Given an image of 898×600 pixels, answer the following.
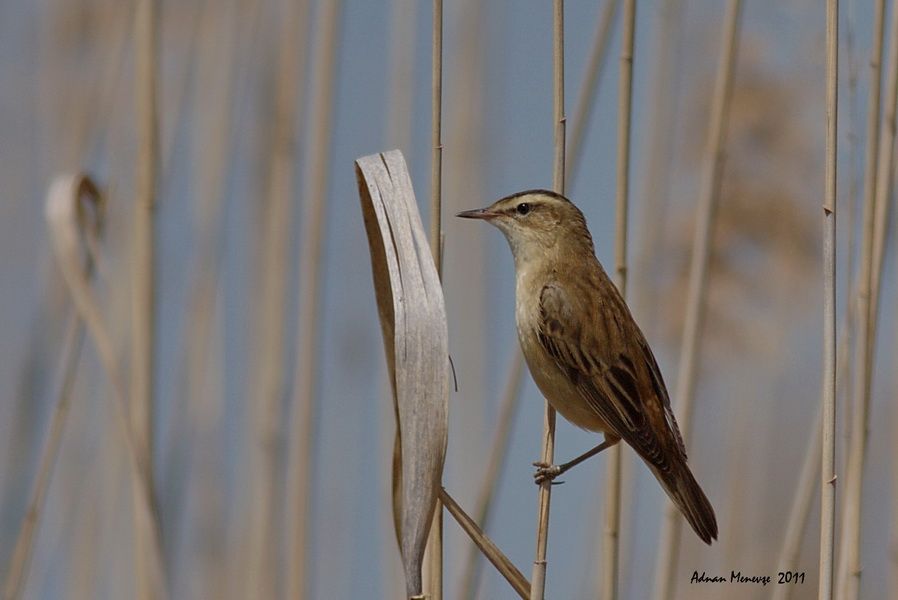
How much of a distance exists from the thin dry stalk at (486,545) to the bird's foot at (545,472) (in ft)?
0.64

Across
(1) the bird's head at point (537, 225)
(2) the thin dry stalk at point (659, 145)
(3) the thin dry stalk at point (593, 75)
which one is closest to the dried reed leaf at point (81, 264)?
(1) the bird's head at point (537, 225)

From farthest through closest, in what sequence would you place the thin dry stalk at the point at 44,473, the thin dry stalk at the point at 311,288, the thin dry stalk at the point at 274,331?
the thin dry stalk at the point at 274,331 → the thin dry stalk at the point at 311,288 → the thin dry stalk at the point at 44,473

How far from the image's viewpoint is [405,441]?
62.8 inches

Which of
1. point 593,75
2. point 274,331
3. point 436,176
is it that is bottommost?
point 274,331

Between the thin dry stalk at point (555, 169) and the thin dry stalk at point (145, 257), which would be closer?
the thin dry stalk at point (555, 169)

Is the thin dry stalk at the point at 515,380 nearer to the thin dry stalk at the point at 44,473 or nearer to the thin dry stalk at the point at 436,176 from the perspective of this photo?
the thin dry stalk at the point at 436,176

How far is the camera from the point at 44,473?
214cm

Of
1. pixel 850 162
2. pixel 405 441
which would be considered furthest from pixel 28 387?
pixel 850 162

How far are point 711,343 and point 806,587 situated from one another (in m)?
1.71

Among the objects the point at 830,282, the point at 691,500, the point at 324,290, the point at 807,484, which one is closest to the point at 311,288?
the point at 324,290

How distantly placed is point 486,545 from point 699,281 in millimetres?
884

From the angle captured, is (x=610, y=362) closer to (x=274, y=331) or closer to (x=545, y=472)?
(x=545, y=472)

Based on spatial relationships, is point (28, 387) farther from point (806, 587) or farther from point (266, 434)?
point (806, 587)

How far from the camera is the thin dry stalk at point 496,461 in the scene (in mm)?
2312
